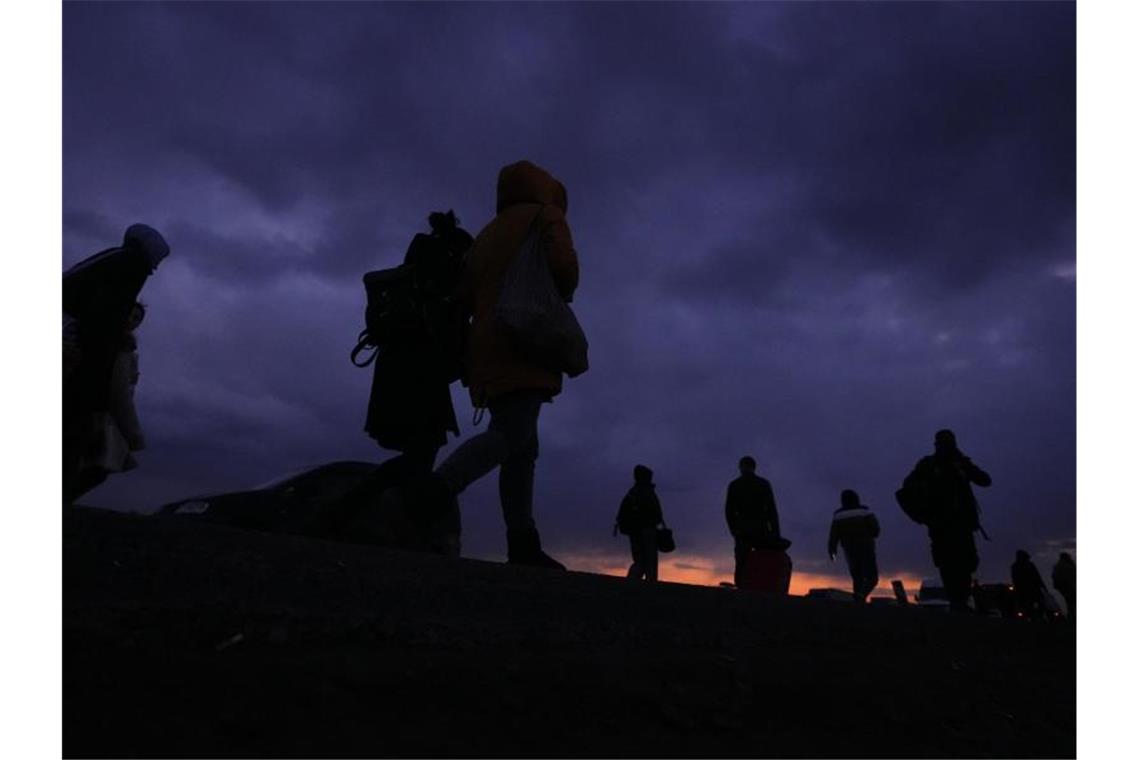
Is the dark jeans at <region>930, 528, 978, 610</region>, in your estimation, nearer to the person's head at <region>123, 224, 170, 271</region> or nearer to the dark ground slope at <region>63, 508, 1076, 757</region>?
the dark ground slope at <region>63, 508, 1076, 757</region>

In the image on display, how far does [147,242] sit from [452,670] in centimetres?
279

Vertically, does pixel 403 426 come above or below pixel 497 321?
below

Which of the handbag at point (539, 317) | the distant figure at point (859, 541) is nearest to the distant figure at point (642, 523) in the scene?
the distant figure at point (859, 541)

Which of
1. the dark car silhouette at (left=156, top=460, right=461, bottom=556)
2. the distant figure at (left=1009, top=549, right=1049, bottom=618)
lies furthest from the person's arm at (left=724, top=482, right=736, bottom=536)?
the distant figure at (left=1009, top=549, right=1049, bottom=618)

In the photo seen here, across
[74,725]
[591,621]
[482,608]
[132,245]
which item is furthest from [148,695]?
[132,245]

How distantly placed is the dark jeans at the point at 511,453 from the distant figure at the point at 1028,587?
1146 cm

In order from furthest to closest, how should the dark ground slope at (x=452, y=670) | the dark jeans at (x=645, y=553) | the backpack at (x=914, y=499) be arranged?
the dark jeans at (x=645, y=553) < the backpack at (x=914, y=499) < the dark ground slope at (x=452, y=670)

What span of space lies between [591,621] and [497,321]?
1.60 metres

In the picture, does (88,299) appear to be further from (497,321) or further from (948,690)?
(948,690)

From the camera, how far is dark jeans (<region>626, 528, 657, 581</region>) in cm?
980

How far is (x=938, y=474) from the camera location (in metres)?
8.13

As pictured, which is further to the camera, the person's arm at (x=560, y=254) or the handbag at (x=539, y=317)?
the person's arm at (x=560, y=254)

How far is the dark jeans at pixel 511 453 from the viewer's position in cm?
403

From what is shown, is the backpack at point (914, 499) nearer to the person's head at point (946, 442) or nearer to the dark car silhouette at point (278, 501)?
the person's head at point (946, 442)
